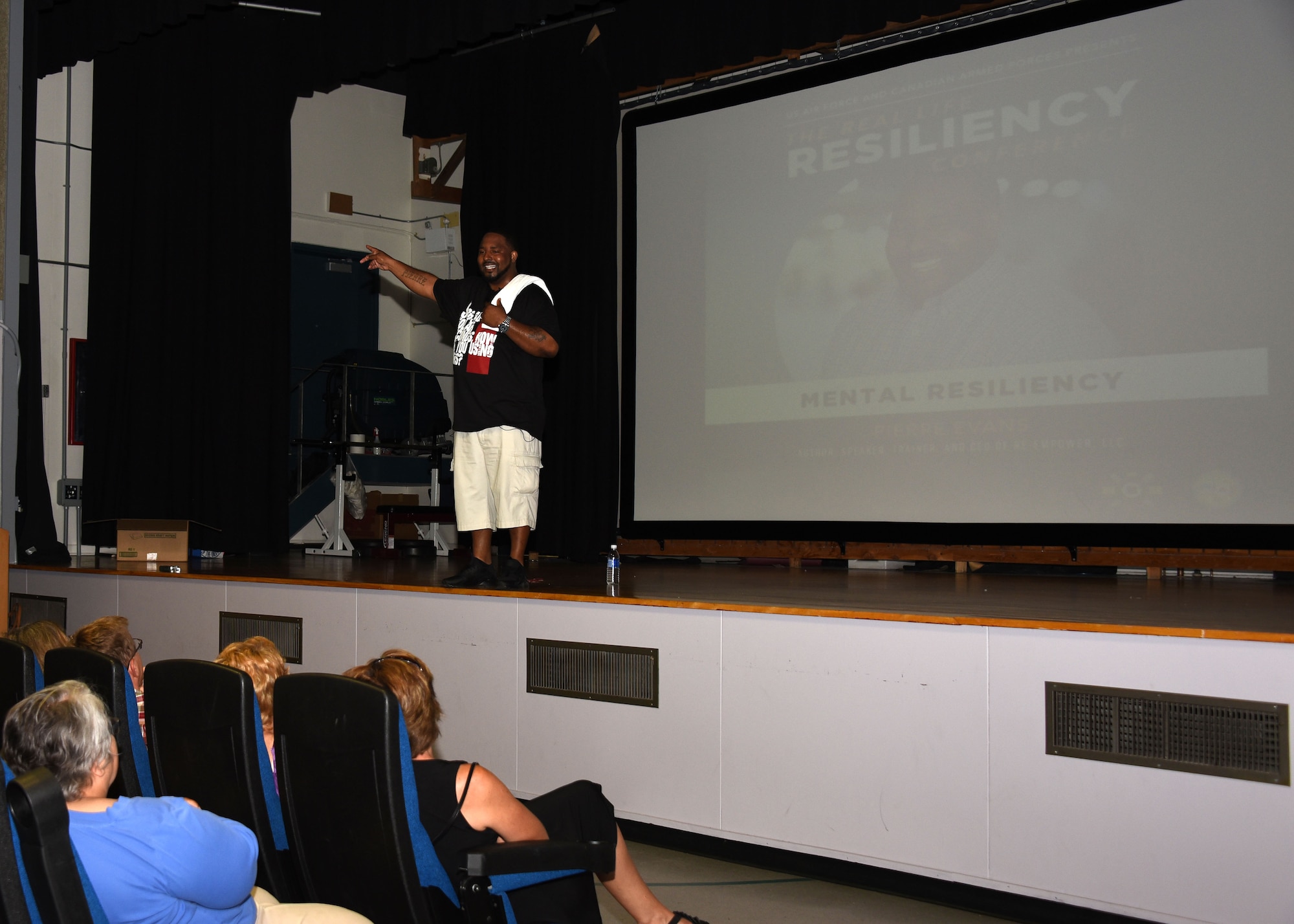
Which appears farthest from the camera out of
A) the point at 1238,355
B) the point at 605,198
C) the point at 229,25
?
the point at 229,25

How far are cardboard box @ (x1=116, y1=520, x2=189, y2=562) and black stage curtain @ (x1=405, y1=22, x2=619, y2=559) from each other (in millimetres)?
2324

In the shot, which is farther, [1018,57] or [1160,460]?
[1018,57]

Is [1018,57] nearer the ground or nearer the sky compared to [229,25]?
nearer the ground

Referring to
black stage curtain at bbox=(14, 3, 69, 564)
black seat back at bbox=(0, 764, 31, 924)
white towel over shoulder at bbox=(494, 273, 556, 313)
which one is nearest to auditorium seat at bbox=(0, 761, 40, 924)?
black seat back at bbox=(0, 764, 31, 924)

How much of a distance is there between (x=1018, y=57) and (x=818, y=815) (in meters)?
3.92

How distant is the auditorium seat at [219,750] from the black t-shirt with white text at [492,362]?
2122mm

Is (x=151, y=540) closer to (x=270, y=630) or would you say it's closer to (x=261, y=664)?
(x=270, y=630)

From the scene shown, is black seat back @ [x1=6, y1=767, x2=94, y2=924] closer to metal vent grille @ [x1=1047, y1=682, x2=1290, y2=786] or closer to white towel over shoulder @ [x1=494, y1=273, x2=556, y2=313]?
metal vent grille @ [x1=1047, y1=682, x2=1290, y2=786]

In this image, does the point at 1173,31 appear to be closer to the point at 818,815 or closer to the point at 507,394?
the point at 507,394

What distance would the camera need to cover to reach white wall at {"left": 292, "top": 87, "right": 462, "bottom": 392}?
9055mm

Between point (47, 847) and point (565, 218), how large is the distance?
6.28 m

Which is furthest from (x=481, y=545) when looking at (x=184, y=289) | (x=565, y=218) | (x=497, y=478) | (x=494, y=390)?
(x=184, y=289)

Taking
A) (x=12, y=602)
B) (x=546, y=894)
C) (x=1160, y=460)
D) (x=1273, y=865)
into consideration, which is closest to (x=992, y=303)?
(x=1160, y=460)

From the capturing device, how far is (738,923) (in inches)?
111
